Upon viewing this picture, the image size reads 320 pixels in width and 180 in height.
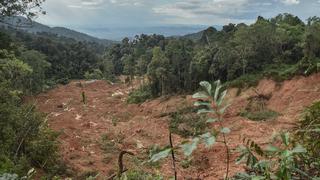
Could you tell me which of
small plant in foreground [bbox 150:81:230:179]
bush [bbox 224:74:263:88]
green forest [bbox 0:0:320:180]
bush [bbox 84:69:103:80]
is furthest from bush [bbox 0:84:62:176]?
bush [bbox 84:69:103:80]

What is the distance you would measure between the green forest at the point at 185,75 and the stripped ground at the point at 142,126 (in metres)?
1.12

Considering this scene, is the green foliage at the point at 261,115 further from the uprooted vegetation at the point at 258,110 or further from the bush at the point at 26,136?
the bush at the point at 26,136

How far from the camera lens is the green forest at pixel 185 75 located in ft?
6.03

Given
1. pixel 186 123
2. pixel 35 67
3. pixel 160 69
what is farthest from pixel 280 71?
pixel 35 67

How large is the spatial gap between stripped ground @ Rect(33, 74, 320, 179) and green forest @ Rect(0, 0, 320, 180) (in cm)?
112

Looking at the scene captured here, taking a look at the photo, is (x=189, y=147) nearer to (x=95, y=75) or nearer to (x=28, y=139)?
(x=28, y=139)

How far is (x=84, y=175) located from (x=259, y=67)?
19802 mm

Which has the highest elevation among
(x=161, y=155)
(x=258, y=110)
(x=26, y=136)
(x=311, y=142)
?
(x=161, y=155)

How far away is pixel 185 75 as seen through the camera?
110 ft

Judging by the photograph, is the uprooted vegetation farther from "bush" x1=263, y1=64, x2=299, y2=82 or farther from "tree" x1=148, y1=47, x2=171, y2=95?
"tree" x1=148, y1=47, x2=171, y2=95

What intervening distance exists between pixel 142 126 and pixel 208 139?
2214 cm

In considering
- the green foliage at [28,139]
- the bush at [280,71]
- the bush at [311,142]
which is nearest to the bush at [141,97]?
the bush at [280,71]

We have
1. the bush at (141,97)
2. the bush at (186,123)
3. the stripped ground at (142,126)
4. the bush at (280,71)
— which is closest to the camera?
the stripped ground at (142,126)

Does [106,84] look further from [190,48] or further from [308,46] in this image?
[308,46]
